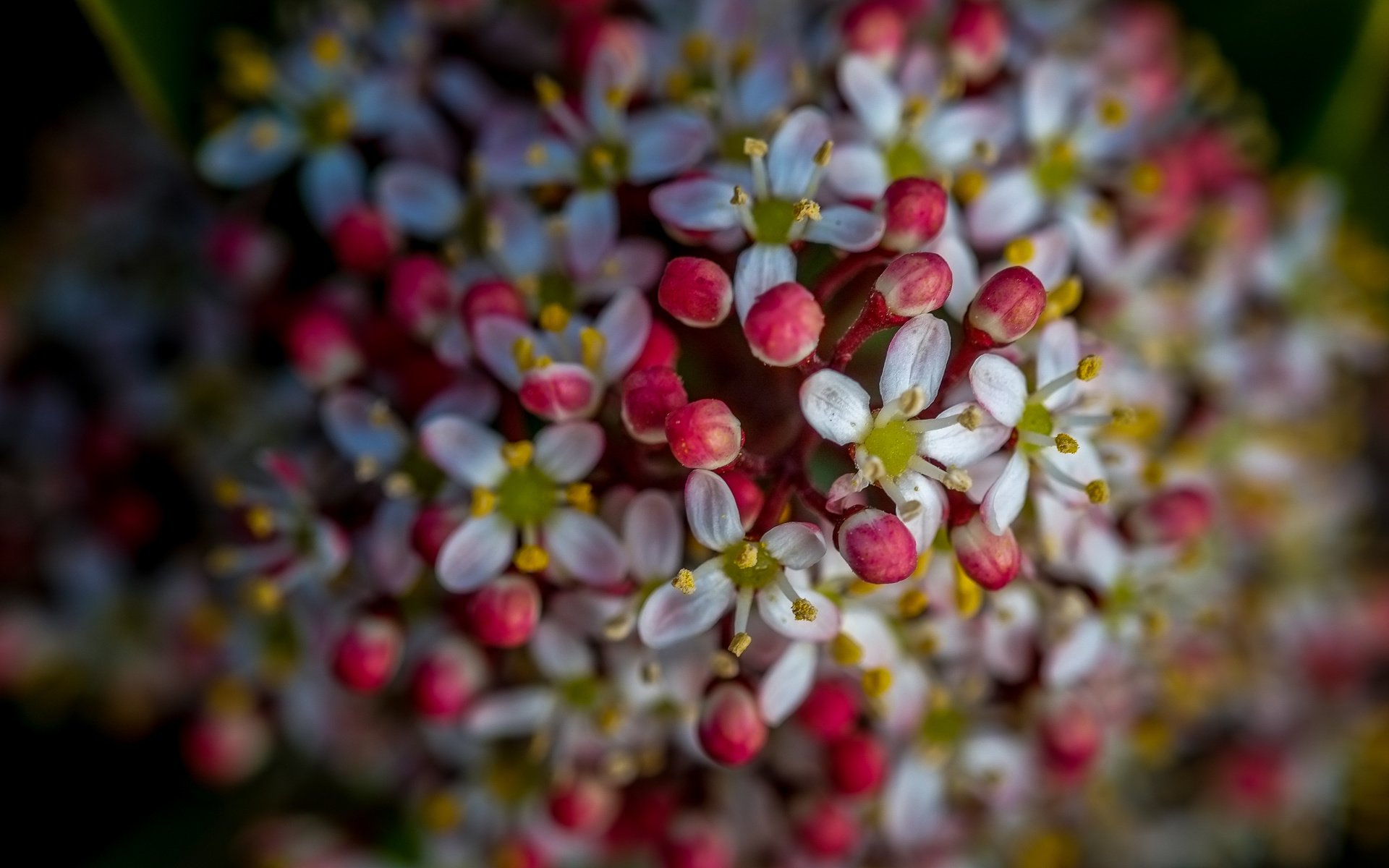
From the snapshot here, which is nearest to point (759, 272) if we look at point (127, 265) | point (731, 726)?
point (731, 726)

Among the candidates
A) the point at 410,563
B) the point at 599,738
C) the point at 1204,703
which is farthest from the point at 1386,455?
the point at 410,563

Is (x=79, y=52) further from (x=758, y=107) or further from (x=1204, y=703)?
(x=1204, y=703)

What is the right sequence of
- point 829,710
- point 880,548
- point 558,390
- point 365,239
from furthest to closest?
point 365,239 < point 829,710 < point 558,390 < point 880,548

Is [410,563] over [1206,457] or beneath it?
over

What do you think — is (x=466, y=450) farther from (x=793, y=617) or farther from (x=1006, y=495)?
(x=1006, y=495)

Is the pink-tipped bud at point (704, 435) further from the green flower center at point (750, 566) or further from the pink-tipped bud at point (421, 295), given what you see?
the pink-tipped bud at point (421, 295)

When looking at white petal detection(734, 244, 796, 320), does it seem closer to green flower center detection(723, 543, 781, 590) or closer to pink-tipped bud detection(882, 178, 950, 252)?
pink-tipped bud detection(882, 178, 950, 252)

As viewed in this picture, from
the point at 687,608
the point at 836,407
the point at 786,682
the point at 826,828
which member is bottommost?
the point at 826,828
